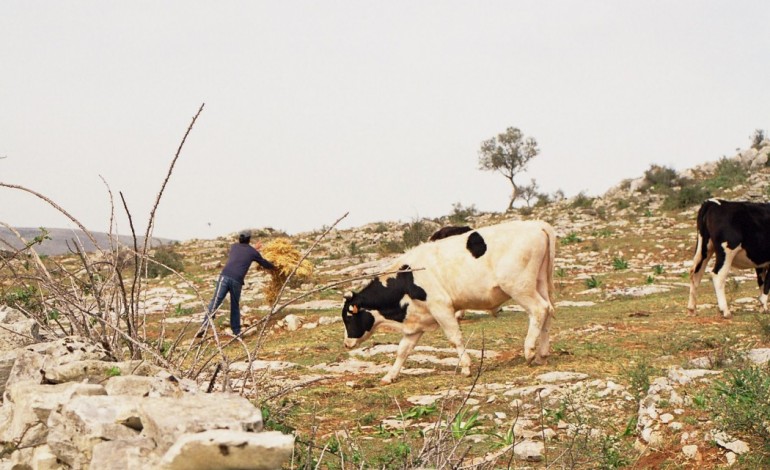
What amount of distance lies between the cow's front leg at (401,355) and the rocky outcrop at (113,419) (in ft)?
17.3

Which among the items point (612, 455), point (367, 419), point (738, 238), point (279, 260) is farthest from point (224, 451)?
point (279, 260)

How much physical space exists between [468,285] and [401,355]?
4.29 ft

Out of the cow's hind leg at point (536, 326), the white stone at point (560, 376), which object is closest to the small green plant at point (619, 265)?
the cow's hind leg at point (536, 326)

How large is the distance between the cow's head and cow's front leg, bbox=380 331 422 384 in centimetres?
68

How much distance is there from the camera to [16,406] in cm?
450

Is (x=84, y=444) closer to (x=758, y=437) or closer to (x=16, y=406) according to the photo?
(x=16, y=406)

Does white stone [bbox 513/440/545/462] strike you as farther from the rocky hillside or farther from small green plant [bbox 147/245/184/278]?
small green plant [bbox 147/245/184/278]

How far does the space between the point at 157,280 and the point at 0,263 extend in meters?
19.7

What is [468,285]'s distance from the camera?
10375mm

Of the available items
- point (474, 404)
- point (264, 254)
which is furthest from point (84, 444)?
point (264, 254)

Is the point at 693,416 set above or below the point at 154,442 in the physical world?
below

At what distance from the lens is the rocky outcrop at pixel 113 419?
2.68 metres

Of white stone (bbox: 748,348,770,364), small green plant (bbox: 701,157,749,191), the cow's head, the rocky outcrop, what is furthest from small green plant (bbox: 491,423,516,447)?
small green plant (bbox: 701,157,749,191)

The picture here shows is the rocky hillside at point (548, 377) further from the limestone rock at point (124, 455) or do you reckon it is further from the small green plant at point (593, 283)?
the limestone rock at point (124, 455)
